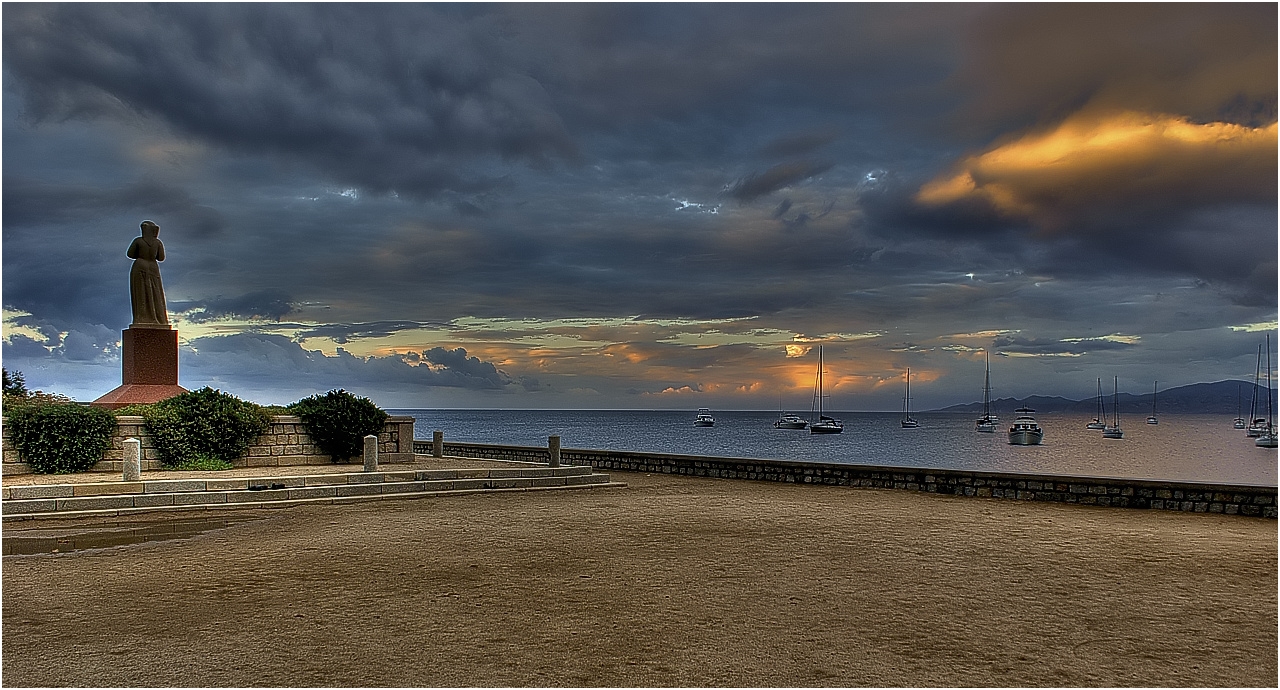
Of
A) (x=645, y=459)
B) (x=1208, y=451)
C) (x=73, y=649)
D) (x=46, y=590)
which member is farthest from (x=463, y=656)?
(x=1208, y=451)

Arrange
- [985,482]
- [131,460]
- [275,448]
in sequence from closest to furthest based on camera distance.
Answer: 1. [131,460]
2. [985,482]
3. [275,448]

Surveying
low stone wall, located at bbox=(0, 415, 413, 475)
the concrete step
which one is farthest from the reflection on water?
low stone wall, located at bbox=(0, 415, 413, 475)

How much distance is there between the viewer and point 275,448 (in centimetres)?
1947

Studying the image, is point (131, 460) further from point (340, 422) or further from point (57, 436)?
point (340, 422)

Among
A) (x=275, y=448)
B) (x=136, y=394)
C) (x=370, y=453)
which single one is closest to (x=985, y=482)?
(x=370, y=453)

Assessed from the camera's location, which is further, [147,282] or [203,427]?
[147,282]

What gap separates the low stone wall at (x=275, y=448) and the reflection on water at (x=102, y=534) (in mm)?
5972

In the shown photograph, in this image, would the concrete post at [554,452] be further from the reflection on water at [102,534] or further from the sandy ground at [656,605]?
the reflection on water at [102,534]

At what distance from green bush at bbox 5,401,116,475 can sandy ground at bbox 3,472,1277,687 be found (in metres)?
5.55

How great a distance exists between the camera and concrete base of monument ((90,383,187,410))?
65.0 feet

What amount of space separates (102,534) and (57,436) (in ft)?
23.8

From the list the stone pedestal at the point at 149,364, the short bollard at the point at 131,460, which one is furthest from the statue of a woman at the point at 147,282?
the short bollard at the point at 131,460

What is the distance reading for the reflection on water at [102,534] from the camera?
34.1ft

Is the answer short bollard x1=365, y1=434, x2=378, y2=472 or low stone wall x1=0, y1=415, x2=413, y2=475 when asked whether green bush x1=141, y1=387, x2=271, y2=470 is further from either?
→ short bollard x1=365, y1=434, x2=378, y2=472
